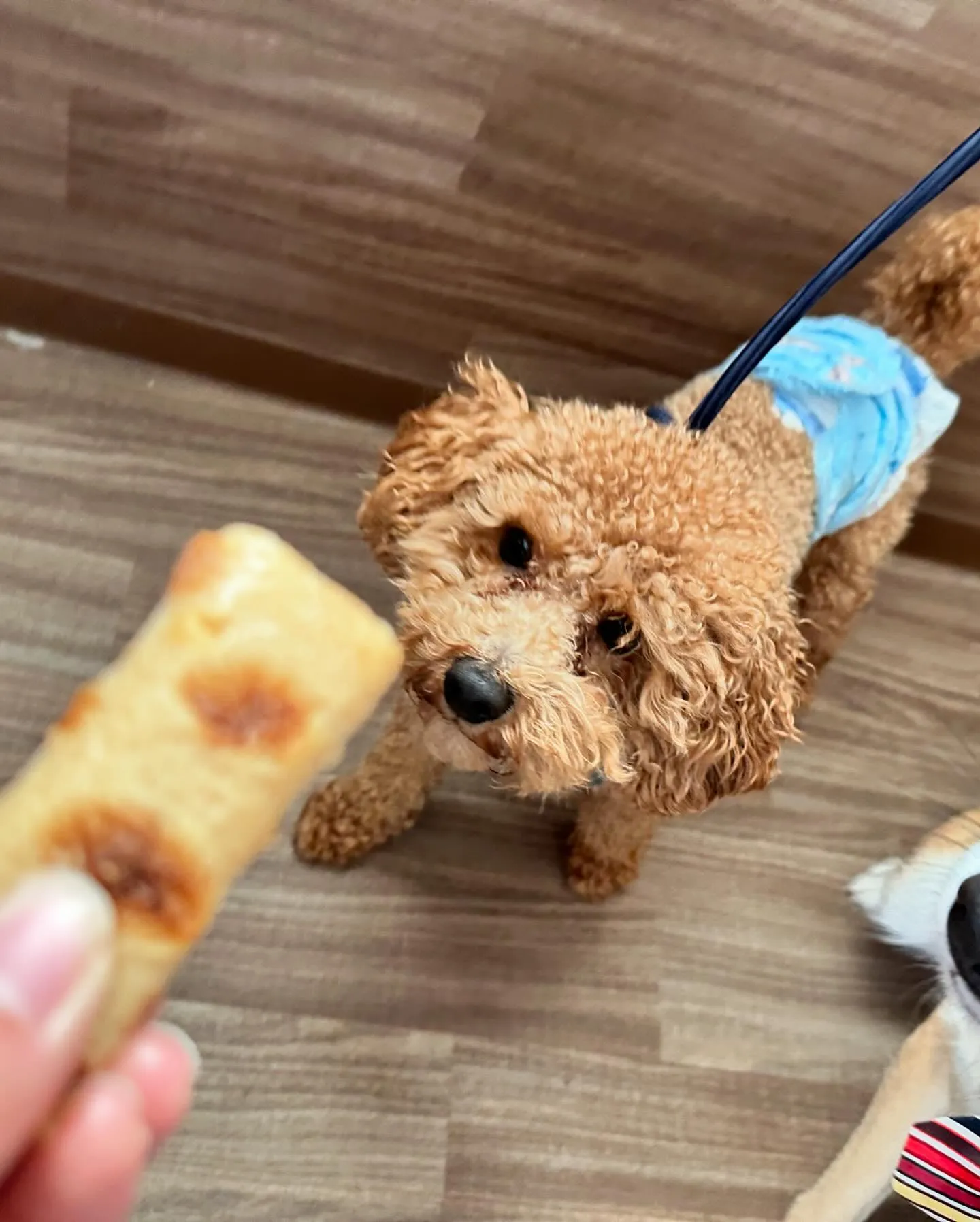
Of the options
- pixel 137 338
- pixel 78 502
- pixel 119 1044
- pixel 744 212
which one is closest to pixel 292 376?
pixel 137 338

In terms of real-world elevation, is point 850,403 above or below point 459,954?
above

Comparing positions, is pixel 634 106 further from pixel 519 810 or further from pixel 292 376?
pixel 519 810

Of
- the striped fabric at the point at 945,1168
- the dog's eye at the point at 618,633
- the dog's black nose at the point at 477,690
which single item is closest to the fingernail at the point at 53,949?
the dog's black nose at the point at 477,690

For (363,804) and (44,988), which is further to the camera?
(363,804)

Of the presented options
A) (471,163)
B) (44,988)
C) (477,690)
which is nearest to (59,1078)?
(44,988)

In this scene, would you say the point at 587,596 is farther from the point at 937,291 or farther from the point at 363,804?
the point at 937,291

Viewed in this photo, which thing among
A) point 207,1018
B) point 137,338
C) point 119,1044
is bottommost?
point 207,1018
